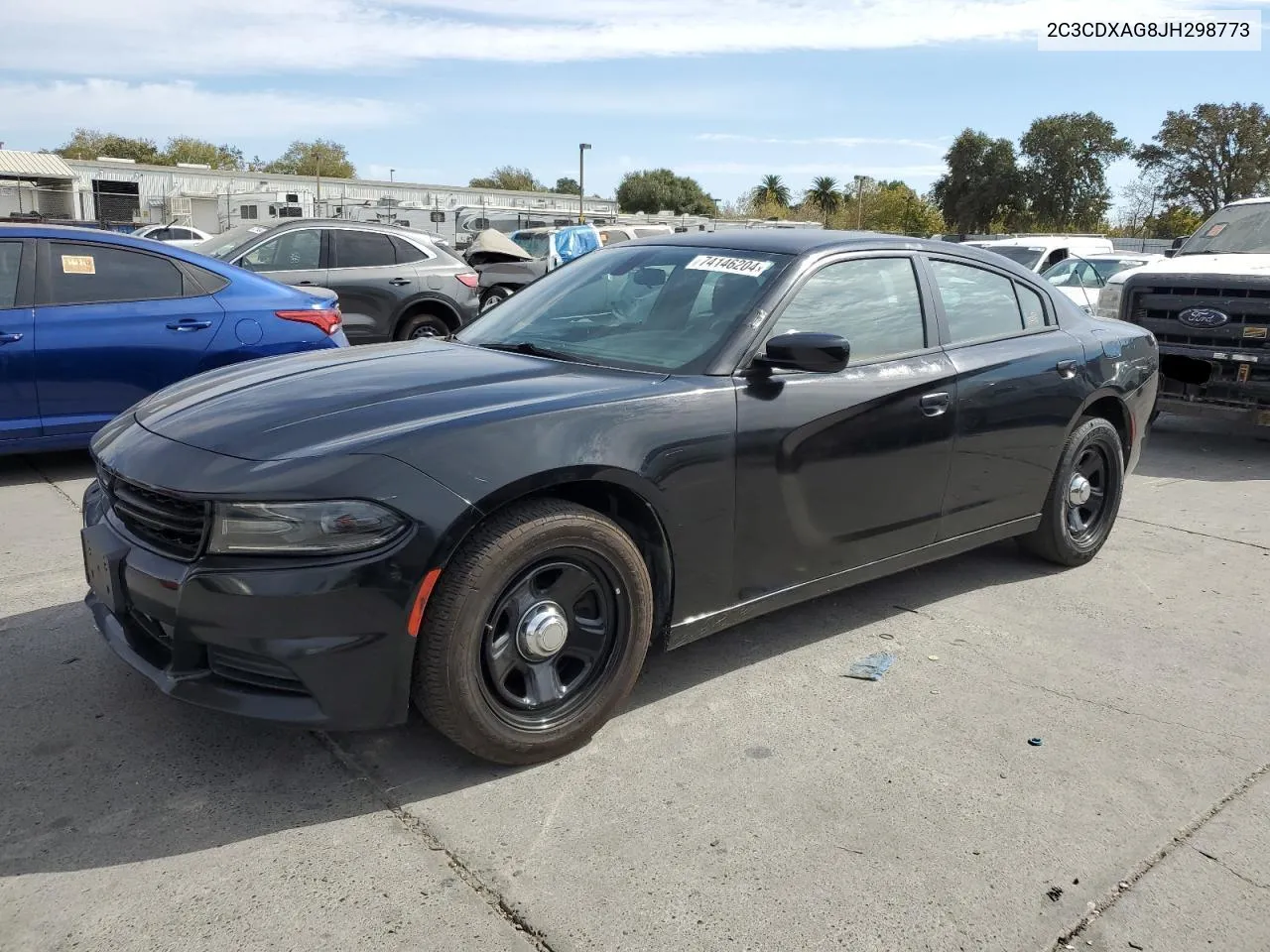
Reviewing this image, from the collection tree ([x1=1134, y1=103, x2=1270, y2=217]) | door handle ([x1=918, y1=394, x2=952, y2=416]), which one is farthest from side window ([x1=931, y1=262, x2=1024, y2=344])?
tree ([x1=1134, y1=103, x2=1270, y2=217])

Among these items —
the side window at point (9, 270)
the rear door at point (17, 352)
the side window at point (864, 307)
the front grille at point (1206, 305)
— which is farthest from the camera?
the front grille at point (1206, 305)

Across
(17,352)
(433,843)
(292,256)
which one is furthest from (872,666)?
(292,256)

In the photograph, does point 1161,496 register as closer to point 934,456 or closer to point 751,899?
point 934,456

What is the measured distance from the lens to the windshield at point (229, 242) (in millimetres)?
10094

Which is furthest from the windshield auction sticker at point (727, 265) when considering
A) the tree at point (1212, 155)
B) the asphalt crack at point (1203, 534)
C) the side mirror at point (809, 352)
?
the tree at point (1212, 155)

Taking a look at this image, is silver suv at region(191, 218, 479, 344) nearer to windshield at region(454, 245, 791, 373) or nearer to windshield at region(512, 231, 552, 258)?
windshield at region(454, 245, 791, 373)

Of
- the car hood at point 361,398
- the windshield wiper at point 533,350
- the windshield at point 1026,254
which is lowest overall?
the car hood at point 361,398

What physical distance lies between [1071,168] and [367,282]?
5123 centimetres

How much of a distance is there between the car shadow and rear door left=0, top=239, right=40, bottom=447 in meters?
7.27

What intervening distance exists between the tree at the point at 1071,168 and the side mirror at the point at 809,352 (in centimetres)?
5544

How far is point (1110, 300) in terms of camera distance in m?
9.46

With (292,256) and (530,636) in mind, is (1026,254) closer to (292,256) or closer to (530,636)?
(292,256)

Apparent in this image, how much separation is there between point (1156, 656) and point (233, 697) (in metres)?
3.38

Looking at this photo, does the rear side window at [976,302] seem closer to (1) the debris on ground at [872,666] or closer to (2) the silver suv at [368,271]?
(1) the debris on ground at [872,666]
